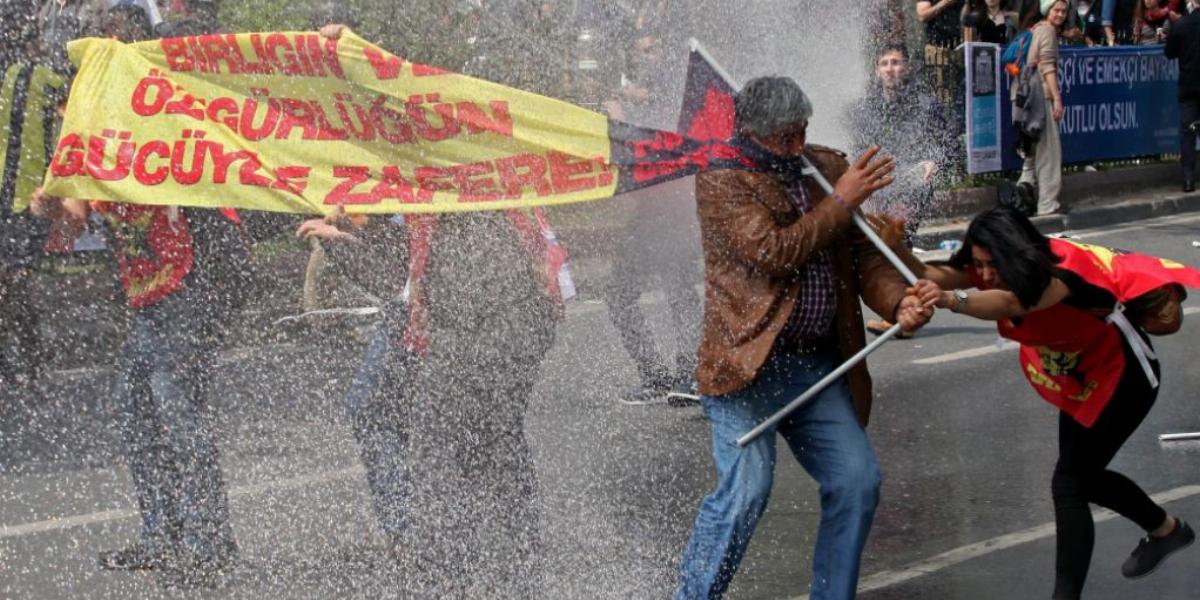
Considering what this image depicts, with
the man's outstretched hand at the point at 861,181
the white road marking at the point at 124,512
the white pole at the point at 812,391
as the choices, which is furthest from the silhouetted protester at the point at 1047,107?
the white pole at the point at 812,391

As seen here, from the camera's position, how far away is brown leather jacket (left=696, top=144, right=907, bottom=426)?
14.8 ft

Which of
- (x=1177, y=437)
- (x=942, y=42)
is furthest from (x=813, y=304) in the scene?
(x=942, y=42)

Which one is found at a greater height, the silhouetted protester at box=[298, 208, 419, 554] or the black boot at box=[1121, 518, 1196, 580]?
the silhouetted protester at box=[298, 208, 419, 554]

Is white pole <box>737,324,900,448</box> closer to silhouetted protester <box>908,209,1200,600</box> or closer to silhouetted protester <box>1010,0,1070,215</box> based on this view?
silhouetted protester <box>908,209,1200,600</box>

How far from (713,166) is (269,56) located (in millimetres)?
1572

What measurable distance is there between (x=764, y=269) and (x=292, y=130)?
1.76m

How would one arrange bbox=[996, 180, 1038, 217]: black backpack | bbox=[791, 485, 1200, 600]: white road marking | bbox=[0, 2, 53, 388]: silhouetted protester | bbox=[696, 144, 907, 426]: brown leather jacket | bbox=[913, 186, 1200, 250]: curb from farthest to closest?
Result: bbox=[996, 180, 1038, 217]: black backpack → bbox=[913, 186, 1200, 250]: curb → bbox=[0, 2, 53, 388]: silhouetted protester → bbox=[791, 485, 1200, 600]: white road marking → bbox=[696, 144, 907, 426]: brown leather jacket

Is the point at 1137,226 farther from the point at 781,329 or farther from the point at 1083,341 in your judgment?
the point at 781,329

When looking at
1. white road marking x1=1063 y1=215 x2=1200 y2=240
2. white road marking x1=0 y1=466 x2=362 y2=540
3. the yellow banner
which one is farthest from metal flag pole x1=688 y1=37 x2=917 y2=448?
white road marking x1=1063 y1=215 x2=1200 y2=240

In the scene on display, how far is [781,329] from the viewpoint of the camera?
4.54 m

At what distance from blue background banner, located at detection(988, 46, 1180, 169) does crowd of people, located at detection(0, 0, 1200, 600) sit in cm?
1150

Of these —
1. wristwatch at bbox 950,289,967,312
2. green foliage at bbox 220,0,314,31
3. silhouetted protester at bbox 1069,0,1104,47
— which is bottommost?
silhouetted protester at bbox 1069,0,1104,47

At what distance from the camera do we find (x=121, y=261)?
19.0 feet

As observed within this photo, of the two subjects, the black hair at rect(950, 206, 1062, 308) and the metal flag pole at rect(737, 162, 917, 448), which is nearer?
the metal flag pole at rect(737, 162, 917, 448)
